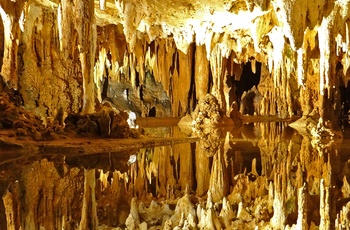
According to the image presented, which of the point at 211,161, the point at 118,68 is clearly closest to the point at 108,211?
the point at 211,161

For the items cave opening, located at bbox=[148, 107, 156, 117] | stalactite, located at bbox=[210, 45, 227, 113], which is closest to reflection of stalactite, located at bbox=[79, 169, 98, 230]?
stalactite, located at bbox=[210, 45, 227, 113]

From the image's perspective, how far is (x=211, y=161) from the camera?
5.72m

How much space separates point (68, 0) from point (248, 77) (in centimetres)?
1313

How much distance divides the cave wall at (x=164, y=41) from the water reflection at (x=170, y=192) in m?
2.50

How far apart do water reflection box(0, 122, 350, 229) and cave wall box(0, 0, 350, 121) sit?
250 centimetres

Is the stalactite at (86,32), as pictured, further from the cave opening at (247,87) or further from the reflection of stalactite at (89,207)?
the cave opening at (247,87)

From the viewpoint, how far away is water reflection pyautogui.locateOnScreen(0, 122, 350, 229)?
257 centimetres

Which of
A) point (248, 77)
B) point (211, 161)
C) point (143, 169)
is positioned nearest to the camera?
point (143, 169)

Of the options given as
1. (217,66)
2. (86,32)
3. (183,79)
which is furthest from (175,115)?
(86,32)

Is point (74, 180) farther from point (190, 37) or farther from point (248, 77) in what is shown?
point (248, 77)

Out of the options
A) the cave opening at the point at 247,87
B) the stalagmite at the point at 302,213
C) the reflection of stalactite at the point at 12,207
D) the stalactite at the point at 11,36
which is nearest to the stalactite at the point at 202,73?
the cave opening at the point at 247,87

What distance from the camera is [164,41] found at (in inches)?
507

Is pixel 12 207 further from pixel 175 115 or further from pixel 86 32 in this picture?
pixel 175 115

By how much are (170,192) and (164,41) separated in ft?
30.9
